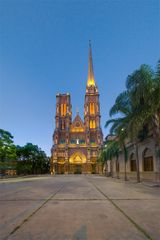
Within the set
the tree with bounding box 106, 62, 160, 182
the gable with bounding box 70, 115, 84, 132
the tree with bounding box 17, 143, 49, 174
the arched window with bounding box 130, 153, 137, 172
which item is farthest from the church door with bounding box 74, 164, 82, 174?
the tree with bounding box 106, 62, 160, 182

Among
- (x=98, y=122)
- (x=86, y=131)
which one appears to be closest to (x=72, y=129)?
(x=86, y=131)

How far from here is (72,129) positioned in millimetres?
89438

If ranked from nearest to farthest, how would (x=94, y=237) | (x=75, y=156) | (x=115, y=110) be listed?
(x=94, y=237) → (x=115, y=110) → (x=75, y=156)

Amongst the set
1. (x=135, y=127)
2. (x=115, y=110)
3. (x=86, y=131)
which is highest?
(x=86, y=131)

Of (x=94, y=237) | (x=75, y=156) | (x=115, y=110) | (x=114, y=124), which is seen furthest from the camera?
(x=75, y=156)

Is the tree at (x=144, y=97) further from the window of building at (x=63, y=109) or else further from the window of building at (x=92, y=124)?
the window of building at (x=63, y=109)

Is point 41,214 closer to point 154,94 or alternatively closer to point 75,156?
point 154,94

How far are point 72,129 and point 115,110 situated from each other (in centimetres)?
6884

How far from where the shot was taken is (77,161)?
272 feet

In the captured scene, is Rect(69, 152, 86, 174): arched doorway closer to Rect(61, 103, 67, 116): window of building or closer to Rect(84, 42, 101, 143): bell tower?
Rect(84, 42, 101, 143): bell tower

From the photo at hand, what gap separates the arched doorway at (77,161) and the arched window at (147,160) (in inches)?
2362

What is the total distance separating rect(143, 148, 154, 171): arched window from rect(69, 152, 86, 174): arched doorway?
60.0m

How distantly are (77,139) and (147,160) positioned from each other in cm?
6470

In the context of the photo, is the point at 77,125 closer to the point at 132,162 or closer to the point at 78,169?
the point at 78,169
